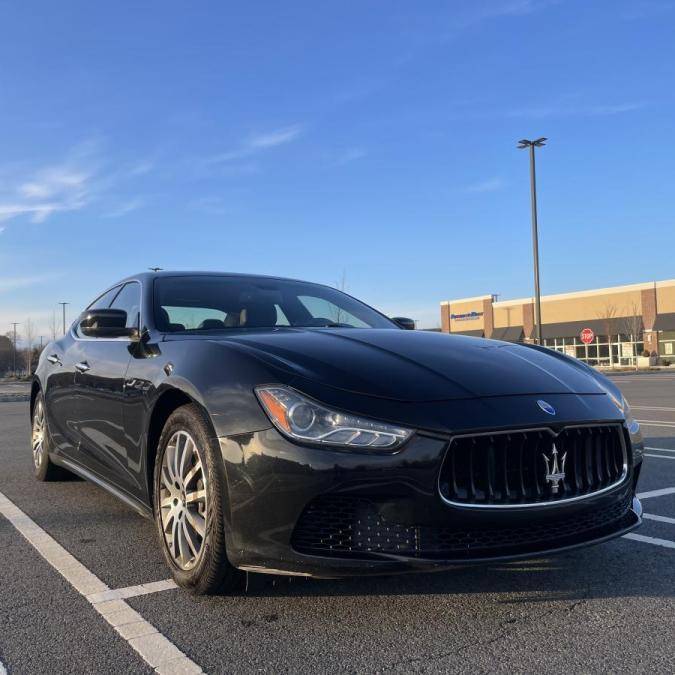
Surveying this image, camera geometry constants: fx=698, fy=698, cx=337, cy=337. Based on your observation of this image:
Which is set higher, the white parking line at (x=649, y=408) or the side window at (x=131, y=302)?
the side window at (x=131, y=302)

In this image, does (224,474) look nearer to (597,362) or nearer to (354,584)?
(354,584)

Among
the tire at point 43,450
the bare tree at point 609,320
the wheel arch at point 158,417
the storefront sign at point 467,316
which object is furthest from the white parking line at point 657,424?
the storefront sign at point 467,316

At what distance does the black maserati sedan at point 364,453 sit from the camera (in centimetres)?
244

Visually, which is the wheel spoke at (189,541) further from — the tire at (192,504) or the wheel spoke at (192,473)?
the wheel spoke at (192,473)

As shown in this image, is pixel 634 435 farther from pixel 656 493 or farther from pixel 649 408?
pixel 649 408

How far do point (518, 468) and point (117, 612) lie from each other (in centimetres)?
167

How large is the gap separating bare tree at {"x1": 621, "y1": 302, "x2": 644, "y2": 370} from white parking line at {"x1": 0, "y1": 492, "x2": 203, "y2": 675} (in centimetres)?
4755

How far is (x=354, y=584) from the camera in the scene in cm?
303

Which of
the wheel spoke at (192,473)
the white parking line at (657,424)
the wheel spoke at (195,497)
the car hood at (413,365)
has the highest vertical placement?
the car hood at (413,365)

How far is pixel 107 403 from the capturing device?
12.6 feet

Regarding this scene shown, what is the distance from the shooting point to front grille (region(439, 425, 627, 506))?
2496 mm

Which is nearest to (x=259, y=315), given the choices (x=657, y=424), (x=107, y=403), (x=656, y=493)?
(x=107, y=403)

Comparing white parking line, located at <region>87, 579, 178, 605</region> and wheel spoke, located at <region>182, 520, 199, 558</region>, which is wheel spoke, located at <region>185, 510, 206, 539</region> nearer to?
wheel spoke, located at <region>182, 520, 199, 558</region>

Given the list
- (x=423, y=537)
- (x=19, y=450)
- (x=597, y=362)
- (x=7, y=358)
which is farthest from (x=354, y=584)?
(x=7, y=358)
